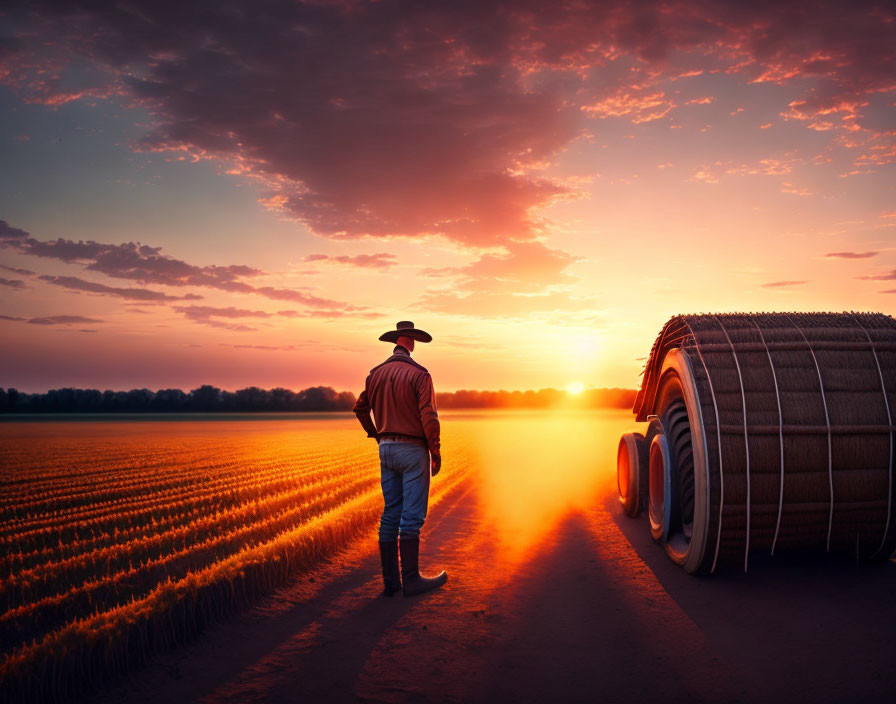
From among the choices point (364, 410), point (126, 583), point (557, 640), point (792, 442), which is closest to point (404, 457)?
point (364, 410)

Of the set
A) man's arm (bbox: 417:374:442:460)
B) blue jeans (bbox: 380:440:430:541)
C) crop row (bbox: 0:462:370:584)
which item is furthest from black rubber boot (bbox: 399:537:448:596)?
crop row (bbox: 0:462:370:584)

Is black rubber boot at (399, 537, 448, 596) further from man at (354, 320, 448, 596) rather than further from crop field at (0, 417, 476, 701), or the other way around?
crop field at (0, 417, 476, 701)

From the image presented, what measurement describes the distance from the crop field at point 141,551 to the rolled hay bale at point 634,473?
4.92m

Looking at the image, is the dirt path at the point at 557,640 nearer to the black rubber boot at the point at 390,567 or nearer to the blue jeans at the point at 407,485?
the black rubber boot at the point at 390,567

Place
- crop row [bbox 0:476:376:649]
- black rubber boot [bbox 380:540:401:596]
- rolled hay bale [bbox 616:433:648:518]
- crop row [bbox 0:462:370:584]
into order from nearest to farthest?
1. crop row [bbox 0:476:376:649]
2. black rubber boot [bbox 380:540:401:596]
3. crop row [bbox 0:462:370:584]
4. rolled hay bale [bbox 616:433:648:518]

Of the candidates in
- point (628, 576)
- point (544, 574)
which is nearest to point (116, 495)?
point (544, 574)

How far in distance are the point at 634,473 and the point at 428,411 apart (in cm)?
534

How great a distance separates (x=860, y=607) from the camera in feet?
20.0

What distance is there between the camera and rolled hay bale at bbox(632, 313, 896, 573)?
6684 millimetres

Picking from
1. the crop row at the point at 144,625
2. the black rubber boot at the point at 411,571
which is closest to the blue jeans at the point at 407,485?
the black rubber boot at the point at 411,571

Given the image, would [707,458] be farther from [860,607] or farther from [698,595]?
[860,607]

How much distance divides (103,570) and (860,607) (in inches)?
370

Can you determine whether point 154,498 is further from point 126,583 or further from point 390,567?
point 390,567

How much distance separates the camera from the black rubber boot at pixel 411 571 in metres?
6.78
